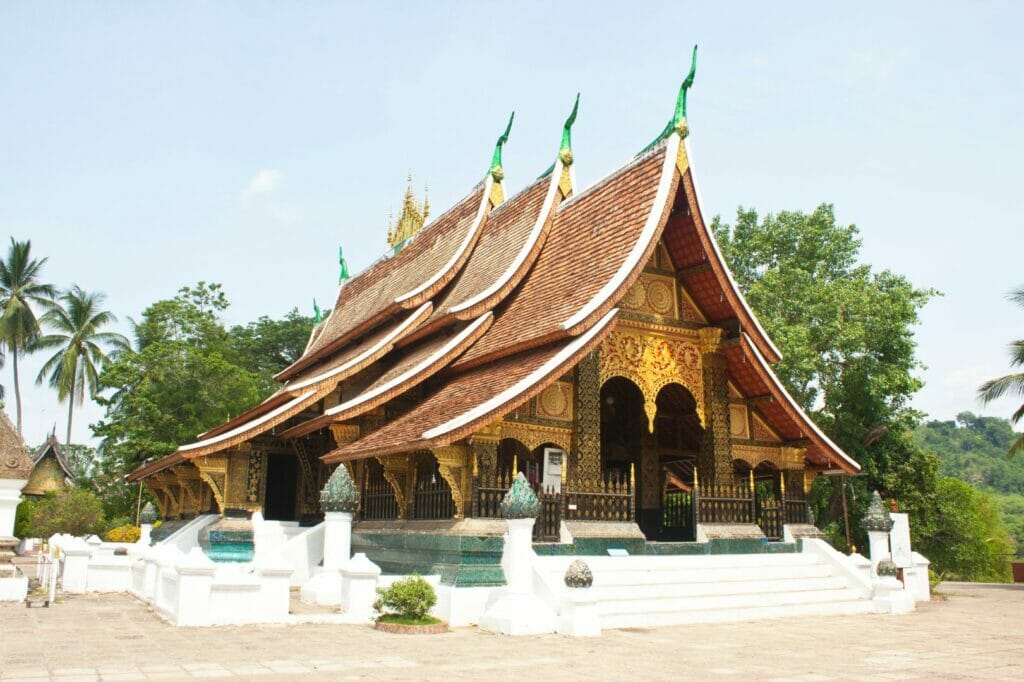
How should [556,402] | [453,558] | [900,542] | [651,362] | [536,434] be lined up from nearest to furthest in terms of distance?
[453,558] → [536,434] → [556,402] → [651,362] → [900,542]

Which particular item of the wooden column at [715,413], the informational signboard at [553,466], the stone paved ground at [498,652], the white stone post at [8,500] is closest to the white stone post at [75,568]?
the white stone post at [8,500]

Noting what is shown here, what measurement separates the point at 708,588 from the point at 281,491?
9.37 m

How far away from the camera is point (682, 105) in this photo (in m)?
11.7

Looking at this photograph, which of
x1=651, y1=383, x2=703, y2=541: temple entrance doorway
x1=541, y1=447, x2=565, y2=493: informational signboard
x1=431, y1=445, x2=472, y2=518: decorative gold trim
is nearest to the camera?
x1=431, y1=445, x2=472, y2=518: decorative gold trim

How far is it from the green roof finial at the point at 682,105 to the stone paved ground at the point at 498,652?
636 cm

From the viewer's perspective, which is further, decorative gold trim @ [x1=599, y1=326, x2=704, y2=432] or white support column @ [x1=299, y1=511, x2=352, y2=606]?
decorative gold trim @ [x1=599, y1=326, x2=704, y2=432]

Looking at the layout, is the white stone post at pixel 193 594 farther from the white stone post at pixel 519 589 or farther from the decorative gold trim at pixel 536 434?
the decorative gold trim at pixel 536 434

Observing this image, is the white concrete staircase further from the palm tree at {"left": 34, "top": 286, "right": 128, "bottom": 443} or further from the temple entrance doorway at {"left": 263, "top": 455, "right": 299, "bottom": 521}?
the palm tree at {"left": 34, "top": 286, "right": 128, "bottom": 443}

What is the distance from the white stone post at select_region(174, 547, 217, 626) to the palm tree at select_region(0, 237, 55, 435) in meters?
30.6

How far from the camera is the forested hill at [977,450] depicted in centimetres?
7638

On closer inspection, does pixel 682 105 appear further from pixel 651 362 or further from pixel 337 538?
pixel 337 538

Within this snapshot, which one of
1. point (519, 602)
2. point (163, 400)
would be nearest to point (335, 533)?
point (519, 602)

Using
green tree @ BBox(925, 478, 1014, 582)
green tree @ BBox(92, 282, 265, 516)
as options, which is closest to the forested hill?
green tree @ BBox(925, 478, 1014, 582)

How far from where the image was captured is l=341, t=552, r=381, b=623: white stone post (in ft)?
28.7
